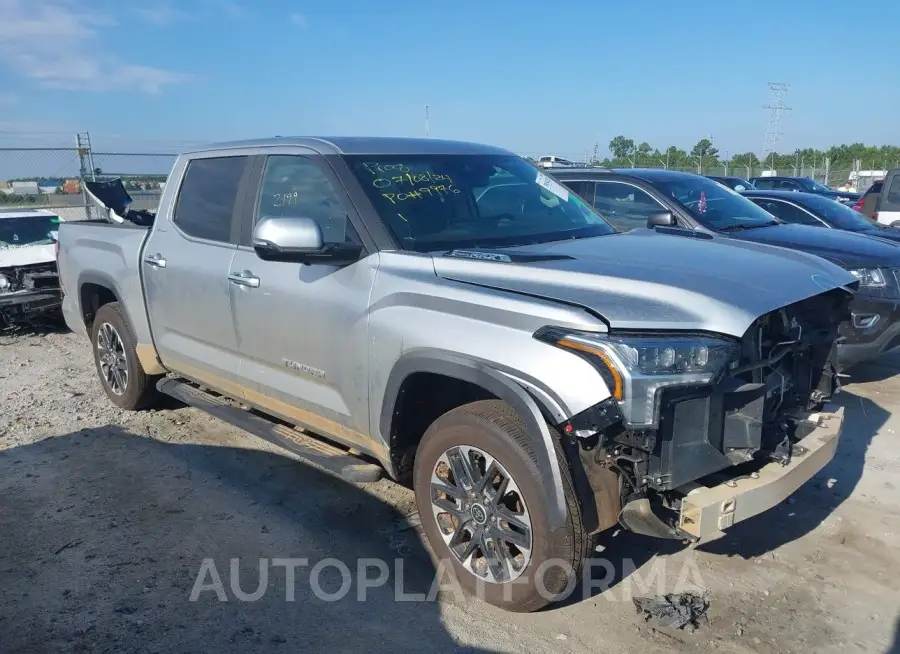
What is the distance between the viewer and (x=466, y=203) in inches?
162

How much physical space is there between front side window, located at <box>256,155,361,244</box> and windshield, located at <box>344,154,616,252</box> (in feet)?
0.61

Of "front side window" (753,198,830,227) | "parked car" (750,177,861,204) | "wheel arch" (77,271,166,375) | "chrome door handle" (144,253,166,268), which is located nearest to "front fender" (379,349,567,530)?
"chrome door handle" (144,253,166,268)

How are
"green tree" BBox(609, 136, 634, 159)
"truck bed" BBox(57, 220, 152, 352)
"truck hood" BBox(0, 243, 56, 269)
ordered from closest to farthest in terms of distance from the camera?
"truck bed" BBox(57, 220, 152, 352)
"truck hood" BBox(0, 243, 56, 269)
"green tree" BBox(609, 136, 634, 159)

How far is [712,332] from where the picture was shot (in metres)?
2.85

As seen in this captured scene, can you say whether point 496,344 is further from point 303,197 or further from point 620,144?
point 620,144

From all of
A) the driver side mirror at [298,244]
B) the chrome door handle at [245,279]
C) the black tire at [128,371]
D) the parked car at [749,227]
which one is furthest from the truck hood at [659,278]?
the black tire at [128,371]

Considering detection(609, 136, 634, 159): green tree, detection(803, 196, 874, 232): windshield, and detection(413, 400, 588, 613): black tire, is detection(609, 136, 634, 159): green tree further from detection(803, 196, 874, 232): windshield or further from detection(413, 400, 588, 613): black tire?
detection(413, 400, 588, 613): black tire

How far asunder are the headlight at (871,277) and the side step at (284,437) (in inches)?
176

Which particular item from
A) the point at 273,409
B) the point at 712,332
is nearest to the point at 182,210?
the point at 273,409

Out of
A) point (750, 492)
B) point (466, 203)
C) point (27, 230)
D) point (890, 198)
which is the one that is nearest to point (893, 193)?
point (890, 198)

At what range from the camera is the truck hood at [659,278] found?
2854 mm

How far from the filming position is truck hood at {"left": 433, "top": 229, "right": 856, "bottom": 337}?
2.85 meters

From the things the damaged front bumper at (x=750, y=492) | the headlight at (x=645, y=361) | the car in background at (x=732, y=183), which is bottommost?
the damaged front bumper at (x=750, y=492)

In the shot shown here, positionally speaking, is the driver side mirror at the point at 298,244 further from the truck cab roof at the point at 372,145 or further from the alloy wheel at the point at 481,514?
the alloy wheel at the point at 481,514
